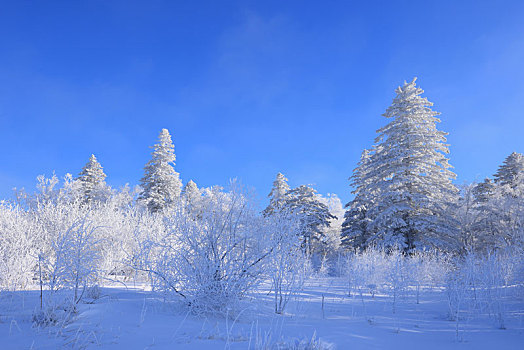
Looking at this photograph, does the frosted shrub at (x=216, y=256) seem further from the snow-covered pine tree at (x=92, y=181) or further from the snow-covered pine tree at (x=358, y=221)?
the snow-covered pine tree at (x=92, y=181)

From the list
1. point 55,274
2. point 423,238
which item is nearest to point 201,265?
point 55,274

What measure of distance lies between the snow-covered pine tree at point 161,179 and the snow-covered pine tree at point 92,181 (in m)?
7.11

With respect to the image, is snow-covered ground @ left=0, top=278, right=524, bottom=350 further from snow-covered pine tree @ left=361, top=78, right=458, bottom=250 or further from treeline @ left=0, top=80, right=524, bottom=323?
snow-covered pine tree @ left=361, top=78, right=458, bottom=250

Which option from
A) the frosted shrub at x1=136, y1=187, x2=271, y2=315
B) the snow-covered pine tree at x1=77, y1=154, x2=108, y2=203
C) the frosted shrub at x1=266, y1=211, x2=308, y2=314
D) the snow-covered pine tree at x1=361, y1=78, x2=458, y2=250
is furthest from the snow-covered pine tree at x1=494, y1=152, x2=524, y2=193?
the snow-covered pine tree at x1=77, y1=154, x2=108, y2=203

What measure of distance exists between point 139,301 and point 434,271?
1374 cm

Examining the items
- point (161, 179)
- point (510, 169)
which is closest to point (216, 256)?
point (161, 179)

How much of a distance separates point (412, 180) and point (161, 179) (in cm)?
2230

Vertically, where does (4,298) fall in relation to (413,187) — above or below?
below

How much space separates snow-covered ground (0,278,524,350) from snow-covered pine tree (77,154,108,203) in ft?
93.4

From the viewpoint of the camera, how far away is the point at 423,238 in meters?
18.3

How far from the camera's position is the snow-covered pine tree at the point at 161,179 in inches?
1141

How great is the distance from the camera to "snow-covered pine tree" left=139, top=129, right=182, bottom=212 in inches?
1141

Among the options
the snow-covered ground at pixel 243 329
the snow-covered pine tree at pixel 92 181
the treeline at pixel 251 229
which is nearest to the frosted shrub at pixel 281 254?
the treeline at pixel 251 229

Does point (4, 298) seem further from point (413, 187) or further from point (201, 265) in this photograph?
point (413, 187)
